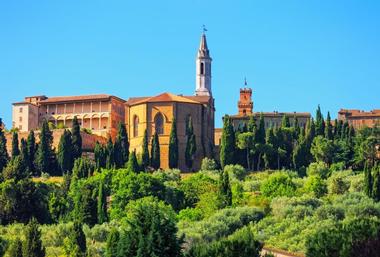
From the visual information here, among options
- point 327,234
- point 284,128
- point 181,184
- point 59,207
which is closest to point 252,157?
point 284,128

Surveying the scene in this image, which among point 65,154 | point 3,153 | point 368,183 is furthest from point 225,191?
point 3,153

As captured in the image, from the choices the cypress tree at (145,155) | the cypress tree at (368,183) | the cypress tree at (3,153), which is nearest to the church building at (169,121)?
the cypress tree at (145,155)

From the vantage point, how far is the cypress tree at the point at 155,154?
85.6 meters

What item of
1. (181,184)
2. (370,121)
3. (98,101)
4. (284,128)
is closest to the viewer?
(181,184)

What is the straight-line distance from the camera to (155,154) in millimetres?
86125

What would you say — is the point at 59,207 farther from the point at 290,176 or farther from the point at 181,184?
the point at 290,176

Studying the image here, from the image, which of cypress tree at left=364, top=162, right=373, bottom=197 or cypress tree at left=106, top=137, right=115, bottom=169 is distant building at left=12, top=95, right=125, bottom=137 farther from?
cypress tree at left=364, top=162, right=373, bottom=197

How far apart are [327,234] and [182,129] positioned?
163 ft

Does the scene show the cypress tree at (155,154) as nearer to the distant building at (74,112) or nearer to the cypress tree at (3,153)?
the cypress tree at (3,153)

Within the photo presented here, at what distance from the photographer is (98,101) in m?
103

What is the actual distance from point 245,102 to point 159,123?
30.8 meters

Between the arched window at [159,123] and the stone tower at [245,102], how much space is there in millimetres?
24976

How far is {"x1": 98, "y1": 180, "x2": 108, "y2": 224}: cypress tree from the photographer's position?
6712 centimetres

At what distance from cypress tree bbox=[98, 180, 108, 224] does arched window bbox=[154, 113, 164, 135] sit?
2117 cm
